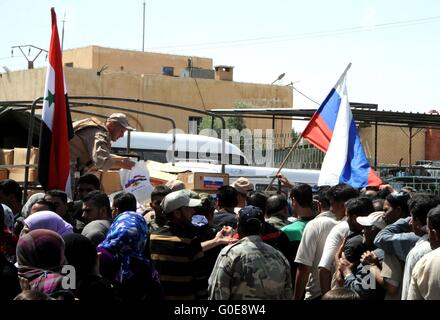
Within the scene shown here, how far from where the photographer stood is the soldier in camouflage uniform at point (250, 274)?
6641mm

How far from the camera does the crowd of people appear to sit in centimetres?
564

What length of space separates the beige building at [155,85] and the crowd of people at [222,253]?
31956 mm

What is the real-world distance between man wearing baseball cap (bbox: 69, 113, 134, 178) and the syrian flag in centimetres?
60

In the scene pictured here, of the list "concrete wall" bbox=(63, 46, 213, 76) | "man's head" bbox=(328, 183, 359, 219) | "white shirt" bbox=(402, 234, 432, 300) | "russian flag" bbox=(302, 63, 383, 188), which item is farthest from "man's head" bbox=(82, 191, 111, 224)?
"concrete wall" bbox=(63, 46, 213, 76)

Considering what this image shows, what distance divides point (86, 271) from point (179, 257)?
1.45 m

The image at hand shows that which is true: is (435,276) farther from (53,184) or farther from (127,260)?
(53,184)

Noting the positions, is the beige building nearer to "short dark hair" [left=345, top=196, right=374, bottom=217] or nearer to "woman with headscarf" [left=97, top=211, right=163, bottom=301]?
"short dark hair" [left=345, top=196, right=374, bottom=217]

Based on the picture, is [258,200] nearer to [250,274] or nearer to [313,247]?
[313,247]

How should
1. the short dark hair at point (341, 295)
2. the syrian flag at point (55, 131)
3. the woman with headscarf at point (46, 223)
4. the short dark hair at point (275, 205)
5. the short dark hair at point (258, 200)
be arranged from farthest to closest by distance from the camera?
the syrian flag at point (55, 131) < the short dark hair at point (258, 200) < the short dark hair at point (275, 205) < the woman with headscarf at point (46, 223) < the short dark hair at point (341, 295)

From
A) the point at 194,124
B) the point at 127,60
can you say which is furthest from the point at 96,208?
the point at 127,60

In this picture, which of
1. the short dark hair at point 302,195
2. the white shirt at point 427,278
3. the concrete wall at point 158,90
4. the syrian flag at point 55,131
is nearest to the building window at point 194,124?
the concrete wall at point 158,90

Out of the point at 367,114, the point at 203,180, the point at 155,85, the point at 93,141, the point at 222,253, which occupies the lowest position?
the point at 222,253

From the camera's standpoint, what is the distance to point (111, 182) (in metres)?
11.5

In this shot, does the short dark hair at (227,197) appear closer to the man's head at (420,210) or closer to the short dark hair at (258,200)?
the short dark hair at (258,200)
